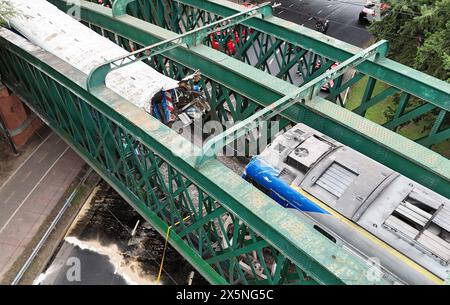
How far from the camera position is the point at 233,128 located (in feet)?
30.1

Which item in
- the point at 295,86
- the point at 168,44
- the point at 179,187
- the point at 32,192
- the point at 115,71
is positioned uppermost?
the point at 168,44

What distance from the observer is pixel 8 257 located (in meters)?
15.2

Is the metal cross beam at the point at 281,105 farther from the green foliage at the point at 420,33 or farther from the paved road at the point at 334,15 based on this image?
the paved road at the point at 334,15

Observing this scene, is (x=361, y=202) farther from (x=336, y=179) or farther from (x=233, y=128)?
(x=233, y=128)

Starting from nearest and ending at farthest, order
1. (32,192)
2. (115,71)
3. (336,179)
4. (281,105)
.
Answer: (336,179) < (281,105) < (115,71) < (32,192)

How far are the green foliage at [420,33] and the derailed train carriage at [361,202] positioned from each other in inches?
313

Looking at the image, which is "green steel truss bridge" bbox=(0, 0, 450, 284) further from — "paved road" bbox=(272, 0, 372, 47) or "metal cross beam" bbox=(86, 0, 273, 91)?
"paved road" bbox=(272, 0, 372, 47)

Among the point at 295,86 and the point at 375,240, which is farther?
the point at 295,86

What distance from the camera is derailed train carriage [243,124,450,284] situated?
827 centimetres

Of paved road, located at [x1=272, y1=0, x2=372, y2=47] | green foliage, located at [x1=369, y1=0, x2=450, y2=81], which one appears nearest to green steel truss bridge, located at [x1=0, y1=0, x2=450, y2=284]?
green foliage, located at [x1=369, y1=0, x2=450, y2=81]

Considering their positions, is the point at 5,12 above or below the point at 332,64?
above

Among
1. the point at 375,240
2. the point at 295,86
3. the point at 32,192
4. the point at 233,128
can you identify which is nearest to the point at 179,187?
the point at 233,128

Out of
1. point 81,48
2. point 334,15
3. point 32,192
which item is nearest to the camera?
point 81,48

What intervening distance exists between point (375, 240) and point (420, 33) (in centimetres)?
1751
